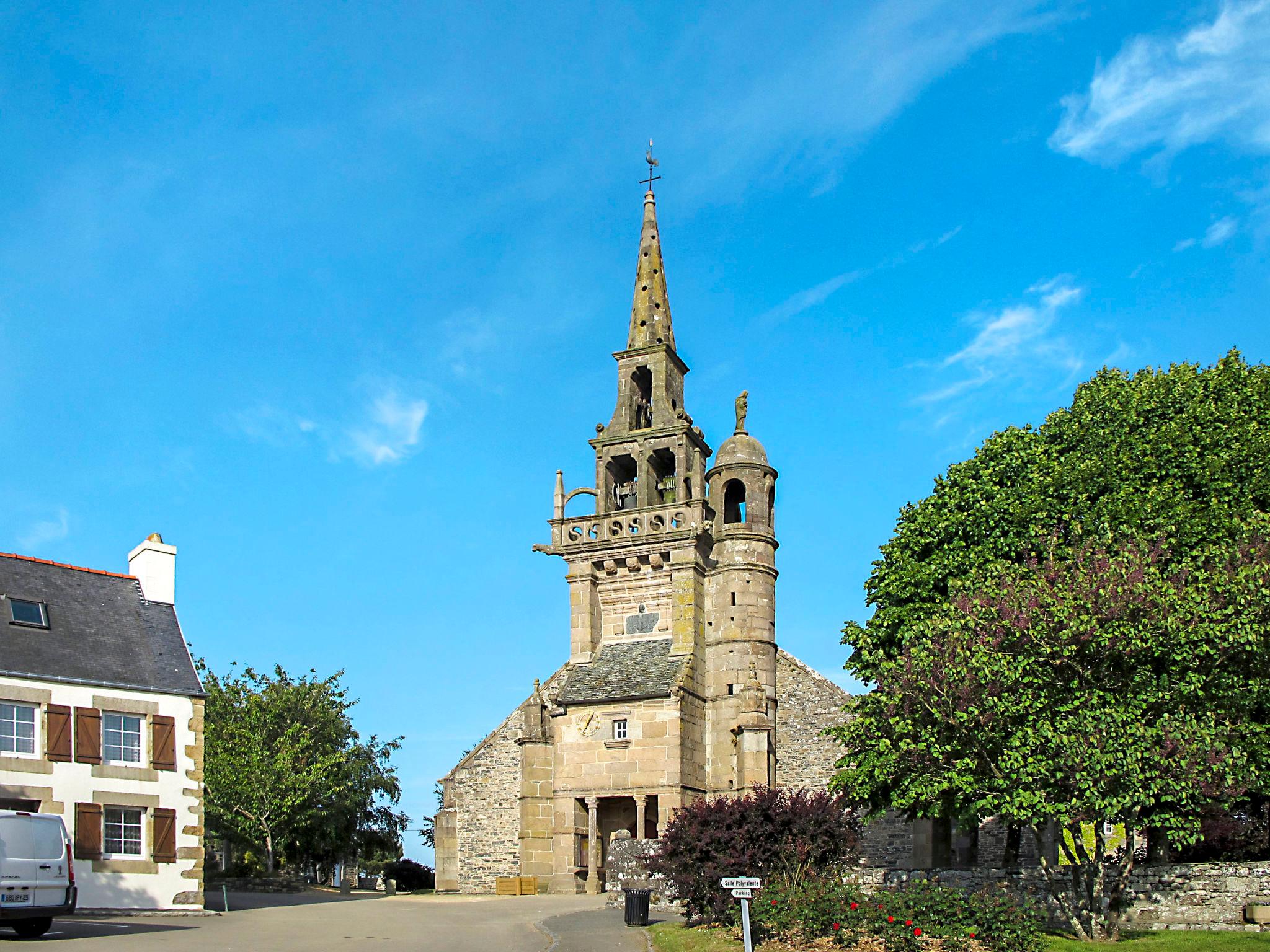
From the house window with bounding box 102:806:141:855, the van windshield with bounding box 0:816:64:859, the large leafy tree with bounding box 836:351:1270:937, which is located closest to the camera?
the van windshield with bounding box 0:816:64:859

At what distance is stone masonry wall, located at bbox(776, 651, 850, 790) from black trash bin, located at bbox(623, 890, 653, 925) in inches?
626

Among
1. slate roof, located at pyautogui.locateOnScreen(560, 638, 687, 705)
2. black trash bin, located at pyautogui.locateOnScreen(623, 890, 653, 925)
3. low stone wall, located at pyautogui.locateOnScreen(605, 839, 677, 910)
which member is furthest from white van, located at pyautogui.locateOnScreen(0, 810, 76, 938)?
slate roof, located at pyautogui.locateOnScreen(560, 638, 687, 705)

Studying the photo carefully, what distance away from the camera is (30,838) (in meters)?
18.8

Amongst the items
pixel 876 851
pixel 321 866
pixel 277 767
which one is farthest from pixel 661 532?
pixel 321 866

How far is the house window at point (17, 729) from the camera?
24.5 m

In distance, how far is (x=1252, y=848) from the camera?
2927 cm

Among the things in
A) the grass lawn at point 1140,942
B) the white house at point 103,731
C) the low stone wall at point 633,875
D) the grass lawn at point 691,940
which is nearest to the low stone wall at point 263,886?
the white house at point 103,731

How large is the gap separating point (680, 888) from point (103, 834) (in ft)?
44.0

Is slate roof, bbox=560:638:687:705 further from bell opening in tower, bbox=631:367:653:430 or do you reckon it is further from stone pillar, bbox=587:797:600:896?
bell opening in tower, bbox=631:367:653:430

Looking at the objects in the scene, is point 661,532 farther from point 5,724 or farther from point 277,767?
point 5,724

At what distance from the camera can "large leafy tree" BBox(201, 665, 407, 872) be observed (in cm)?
4097

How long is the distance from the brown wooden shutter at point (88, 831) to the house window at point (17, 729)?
1.73 m

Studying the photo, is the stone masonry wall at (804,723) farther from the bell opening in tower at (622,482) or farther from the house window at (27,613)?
the house window at (27,613)

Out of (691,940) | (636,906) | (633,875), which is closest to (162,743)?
(633,875)
